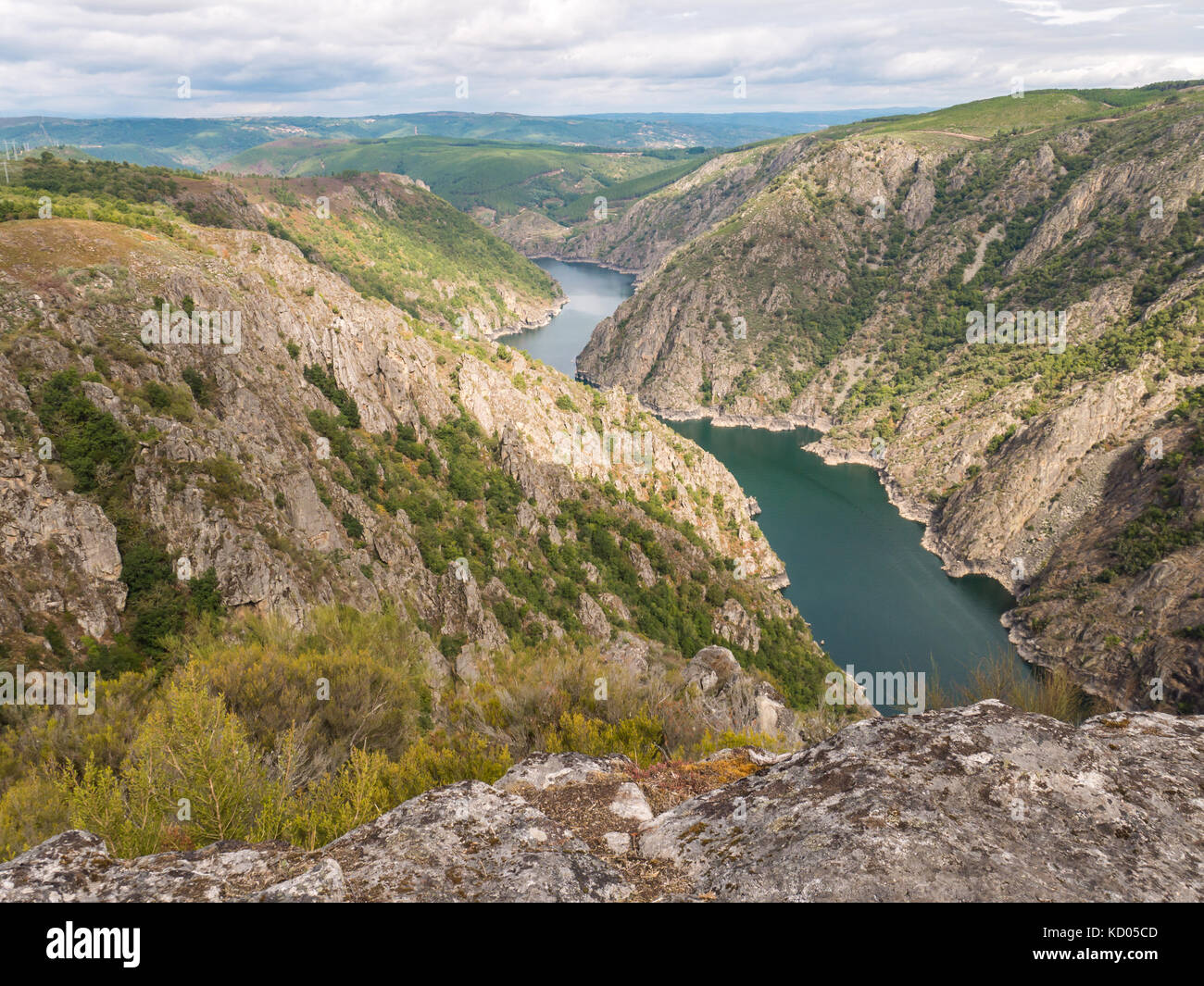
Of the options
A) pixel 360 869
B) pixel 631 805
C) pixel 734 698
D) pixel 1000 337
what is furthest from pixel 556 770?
pixel 1000 337

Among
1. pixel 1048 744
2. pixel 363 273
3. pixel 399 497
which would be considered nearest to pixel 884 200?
pixel 363 273

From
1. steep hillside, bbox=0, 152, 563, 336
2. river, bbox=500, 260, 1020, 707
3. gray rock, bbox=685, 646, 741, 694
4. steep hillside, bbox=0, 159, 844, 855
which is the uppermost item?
steep hillside, bbox=0, 152, 563, 336

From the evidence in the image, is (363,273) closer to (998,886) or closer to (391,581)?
(391,581)

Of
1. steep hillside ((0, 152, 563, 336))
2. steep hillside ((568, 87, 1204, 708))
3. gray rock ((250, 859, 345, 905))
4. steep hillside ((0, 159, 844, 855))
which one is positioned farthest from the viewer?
steep hillside ((568, 87, 1204, 708))

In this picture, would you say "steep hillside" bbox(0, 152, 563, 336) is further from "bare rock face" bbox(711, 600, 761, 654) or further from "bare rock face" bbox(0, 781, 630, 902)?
"bare rock face" bbox(711, 600, 761, 654)

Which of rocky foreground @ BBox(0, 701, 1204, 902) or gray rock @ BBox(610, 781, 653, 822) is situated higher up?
rocky foreground @ BBox(0, 701, 1204, 902)

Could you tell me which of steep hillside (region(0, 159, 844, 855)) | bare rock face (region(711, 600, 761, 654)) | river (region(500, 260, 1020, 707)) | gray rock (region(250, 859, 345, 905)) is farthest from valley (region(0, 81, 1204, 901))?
river (region(500, 260, 1020, 707))
